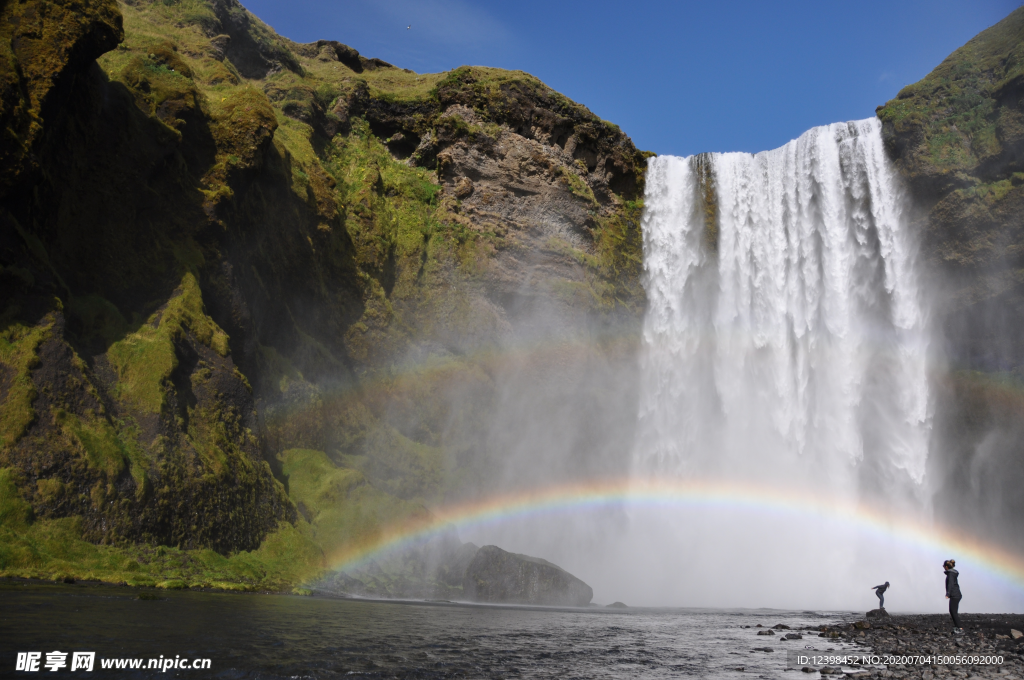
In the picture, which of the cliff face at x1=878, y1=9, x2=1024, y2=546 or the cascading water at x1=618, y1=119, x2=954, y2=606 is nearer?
the cliff face at x1=878, y1=9, x2=1024, y2=546

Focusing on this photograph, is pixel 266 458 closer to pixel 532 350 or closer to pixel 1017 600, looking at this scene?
pixel 532 350

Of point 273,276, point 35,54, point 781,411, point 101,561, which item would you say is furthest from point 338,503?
point 781,411

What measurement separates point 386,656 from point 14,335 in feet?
54.8

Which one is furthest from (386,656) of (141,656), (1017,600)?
(1017,600)

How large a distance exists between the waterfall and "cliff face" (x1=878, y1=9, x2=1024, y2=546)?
1.47 meters

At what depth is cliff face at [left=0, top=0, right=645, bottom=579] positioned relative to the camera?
1948cm

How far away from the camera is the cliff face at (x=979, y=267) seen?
113 ft

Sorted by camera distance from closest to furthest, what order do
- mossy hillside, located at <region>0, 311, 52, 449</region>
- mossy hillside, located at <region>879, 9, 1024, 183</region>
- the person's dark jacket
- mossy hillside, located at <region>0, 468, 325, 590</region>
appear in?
the person's dark jacket < mossy hillside, located at <region>0, 468, 325, 590</region> < mossy hillside, located at <region>0, 311, 52, 449</region> < mossy hillside, located at <region>879, 9, 1024, 183</region>

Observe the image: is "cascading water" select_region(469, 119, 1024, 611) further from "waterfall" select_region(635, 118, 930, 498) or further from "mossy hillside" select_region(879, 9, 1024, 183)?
"mossy hillside" select_region(879, 9, 1024, 183)

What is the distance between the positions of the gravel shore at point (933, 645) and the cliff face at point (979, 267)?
57.8ft

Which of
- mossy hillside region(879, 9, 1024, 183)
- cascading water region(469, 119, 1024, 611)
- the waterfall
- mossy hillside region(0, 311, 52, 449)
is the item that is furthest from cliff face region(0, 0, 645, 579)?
mossy hillside region(879, 9, 1024, 183)

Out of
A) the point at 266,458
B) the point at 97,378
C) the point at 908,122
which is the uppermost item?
the point at 908,122

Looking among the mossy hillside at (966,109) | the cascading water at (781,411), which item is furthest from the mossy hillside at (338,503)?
the mossy hillside at (966,109)

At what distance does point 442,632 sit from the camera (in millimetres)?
12836
